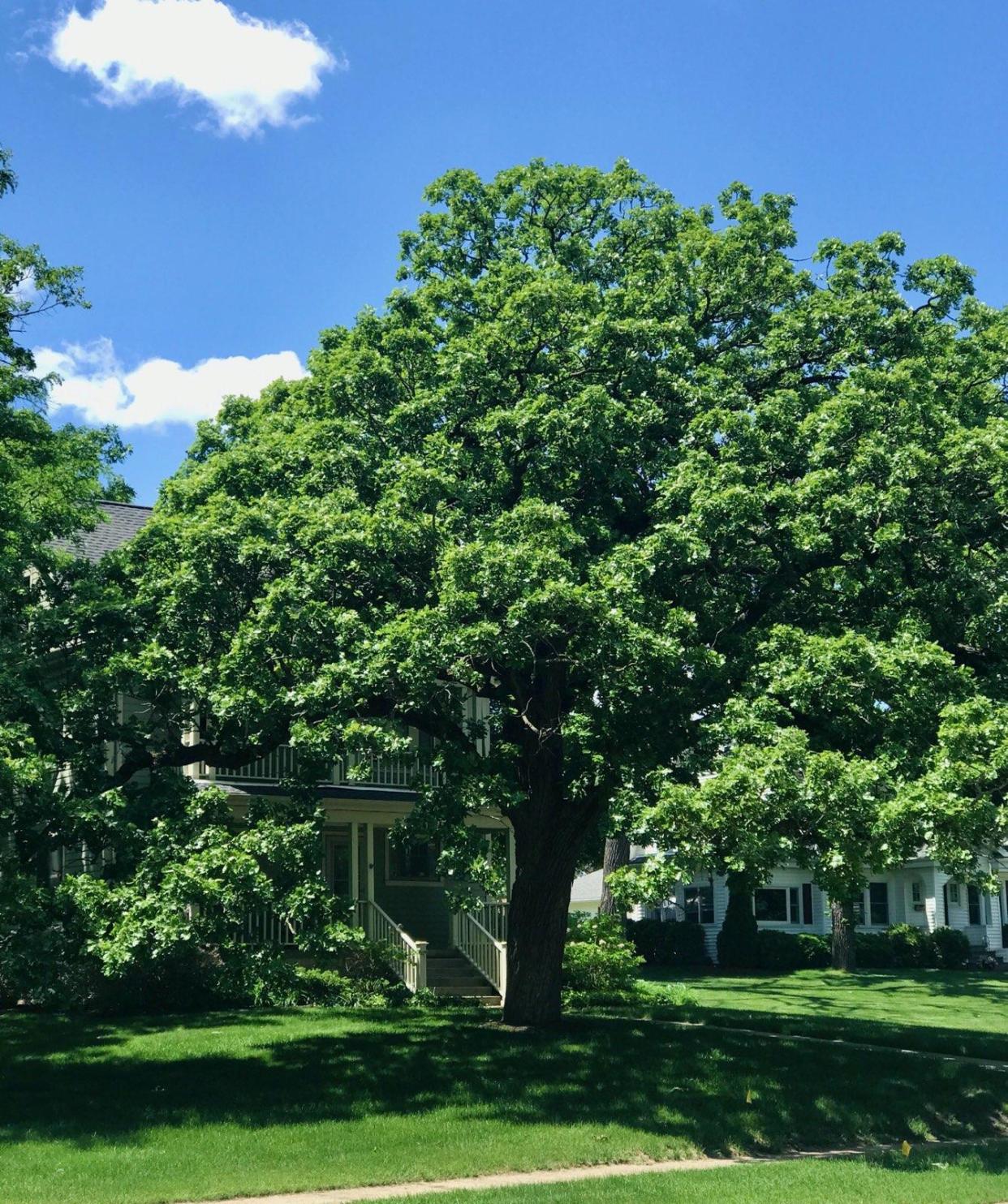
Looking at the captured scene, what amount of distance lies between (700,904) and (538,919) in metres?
29.6

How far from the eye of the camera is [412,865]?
31094 millimetres

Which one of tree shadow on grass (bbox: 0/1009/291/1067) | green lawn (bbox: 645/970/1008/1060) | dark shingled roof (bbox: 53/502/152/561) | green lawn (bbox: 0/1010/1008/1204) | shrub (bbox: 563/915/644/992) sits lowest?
green lawn (bbox: 645/970/1008/1060)

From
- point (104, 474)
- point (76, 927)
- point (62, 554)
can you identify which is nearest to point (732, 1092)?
point (76, 927)

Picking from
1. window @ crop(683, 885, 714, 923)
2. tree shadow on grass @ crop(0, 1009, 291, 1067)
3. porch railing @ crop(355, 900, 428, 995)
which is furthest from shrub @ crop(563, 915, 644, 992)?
window @ crop(683, 885, 714, 923)

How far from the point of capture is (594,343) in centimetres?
1809

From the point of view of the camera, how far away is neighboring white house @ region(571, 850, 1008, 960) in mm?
47781

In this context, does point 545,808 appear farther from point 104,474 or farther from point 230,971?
point 104,474

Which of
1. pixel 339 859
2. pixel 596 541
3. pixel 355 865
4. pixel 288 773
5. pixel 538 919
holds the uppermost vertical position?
pixel 596 541

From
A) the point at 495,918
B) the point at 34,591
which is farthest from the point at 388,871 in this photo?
the point at 34,591

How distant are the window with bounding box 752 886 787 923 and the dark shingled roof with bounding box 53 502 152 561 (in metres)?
28.1

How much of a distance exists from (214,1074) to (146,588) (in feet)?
20.0

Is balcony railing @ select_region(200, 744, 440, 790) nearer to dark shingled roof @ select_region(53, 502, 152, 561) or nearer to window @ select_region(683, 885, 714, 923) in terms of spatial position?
dark shingled roof @ select_region(53, 502, 152, 561)

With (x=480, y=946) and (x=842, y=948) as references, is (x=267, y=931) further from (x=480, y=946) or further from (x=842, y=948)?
(x=842, y=948)

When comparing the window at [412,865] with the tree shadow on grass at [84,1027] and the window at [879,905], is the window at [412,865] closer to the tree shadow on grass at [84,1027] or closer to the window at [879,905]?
the tree shadow on grass at [84,1027]
